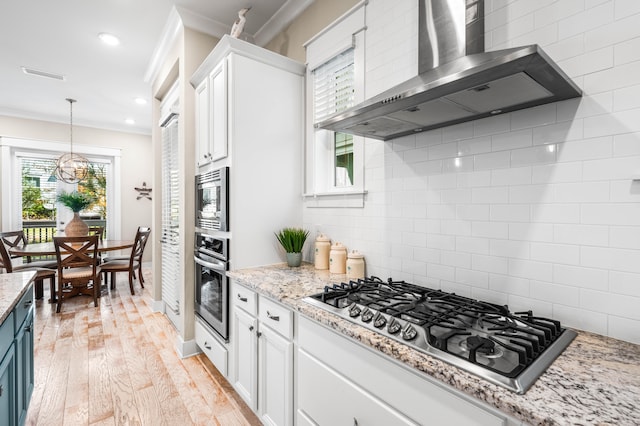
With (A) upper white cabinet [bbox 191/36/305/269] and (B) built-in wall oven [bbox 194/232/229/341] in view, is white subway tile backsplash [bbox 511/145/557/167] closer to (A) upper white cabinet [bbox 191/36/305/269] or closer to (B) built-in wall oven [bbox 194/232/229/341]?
(A) upper white cabinet [bbox 191/36/305/269]

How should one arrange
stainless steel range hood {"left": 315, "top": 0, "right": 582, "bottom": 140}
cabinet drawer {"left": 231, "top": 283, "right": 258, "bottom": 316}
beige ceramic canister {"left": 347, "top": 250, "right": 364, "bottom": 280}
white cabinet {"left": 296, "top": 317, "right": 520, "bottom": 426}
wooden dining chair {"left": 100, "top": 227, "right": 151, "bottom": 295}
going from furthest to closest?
1. wooden dining chair {"left": 100, "top": 227, "right": 151, "bottom": 295}
2. beige ceramic canister {"left": 347, "top": 250, "right": 364, "bottom": 280}
3. cabinet drawer {"left": 231, "top": 283, "right": 258, "bottom": 316}
4. stainless steel range hood {"left": 315, "top": 0, "right": 582, "bottom": 140}
5. white cabinet {"left": 296, "top": 317, "right": 520, "bottom": 426}

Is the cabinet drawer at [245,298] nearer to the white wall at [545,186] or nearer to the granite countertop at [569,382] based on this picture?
the granite countertop at [569,382]

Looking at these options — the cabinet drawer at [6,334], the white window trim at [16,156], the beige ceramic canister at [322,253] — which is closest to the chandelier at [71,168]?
the white window trim at [16,156]

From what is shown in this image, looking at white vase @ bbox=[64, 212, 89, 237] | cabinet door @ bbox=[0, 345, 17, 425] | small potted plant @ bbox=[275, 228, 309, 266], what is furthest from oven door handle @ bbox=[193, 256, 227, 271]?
white vase @ bbox=[64, 212, 89, 237]

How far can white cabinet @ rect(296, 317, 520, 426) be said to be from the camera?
35.1 inches

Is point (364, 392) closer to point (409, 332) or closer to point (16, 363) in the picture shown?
point (409, 332)

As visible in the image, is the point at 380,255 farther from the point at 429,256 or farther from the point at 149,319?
the point at 149,319

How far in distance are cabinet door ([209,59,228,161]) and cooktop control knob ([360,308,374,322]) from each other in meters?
1.57

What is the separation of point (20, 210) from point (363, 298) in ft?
22.7

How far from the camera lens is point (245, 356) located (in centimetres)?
200

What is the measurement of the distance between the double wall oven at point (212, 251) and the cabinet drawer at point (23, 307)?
105 centimetres

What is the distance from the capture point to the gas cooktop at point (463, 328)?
0.89 meters

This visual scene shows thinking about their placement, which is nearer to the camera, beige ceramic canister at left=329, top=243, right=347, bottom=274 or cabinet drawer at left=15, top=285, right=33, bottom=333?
cabinet drawer at left=15, top=285, right=33, bottom=333

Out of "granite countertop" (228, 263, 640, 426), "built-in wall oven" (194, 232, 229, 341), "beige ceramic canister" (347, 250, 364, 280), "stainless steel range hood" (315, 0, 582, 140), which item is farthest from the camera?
"built-in wall oven" (194, 232, 229, 341)
